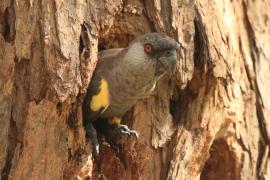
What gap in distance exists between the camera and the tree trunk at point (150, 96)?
156 inches

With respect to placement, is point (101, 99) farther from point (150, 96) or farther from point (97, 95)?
point (150, 96)

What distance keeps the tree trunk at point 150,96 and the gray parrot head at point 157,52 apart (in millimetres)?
313

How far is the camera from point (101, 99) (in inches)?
170

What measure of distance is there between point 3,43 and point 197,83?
5.60 ft

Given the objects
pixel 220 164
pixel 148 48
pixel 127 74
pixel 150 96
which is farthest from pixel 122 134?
pixel 220 164

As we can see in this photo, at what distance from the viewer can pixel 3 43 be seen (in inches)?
163

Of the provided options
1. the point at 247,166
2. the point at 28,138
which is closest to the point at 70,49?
the point at 28,138

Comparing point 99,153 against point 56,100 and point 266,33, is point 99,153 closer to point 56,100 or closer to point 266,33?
point 56,100

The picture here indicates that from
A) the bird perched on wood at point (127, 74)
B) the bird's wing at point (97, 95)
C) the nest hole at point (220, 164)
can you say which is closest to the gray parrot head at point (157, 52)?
the bird perched on wood at point (127, 74)

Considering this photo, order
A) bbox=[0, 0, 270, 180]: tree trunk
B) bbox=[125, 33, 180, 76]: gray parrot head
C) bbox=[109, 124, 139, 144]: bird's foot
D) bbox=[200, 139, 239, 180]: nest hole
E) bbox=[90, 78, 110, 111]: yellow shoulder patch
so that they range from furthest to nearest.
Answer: bbox=[200, 139, 239, 180]: nest hole
bbox=[109, 124, 139, 144]: bird's foot
bbox=[90, 78, 110, 111]: yellow shoulder patch
bbox=[125, 33, 180, 76]: gray parrot head
bbox=[0, 0, 270, 180]: tree trunk

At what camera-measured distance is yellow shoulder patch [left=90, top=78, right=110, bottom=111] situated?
4.29m

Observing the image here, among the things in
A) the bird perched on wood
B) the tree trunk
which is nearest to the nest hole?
the tree trunk

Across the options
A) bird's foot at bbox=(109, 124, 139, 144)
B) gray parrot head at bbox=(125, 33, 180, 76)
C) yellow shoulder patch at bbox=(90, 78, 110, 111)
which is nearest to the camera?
gray parrot head at bbox=(125, 33, 180, 76)

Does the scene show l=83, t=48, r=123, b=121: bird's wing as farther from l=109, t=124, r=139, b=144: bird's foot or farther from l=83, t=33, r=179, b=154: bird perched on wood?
l=109, t=124, r=139, b=144: bird's foot
